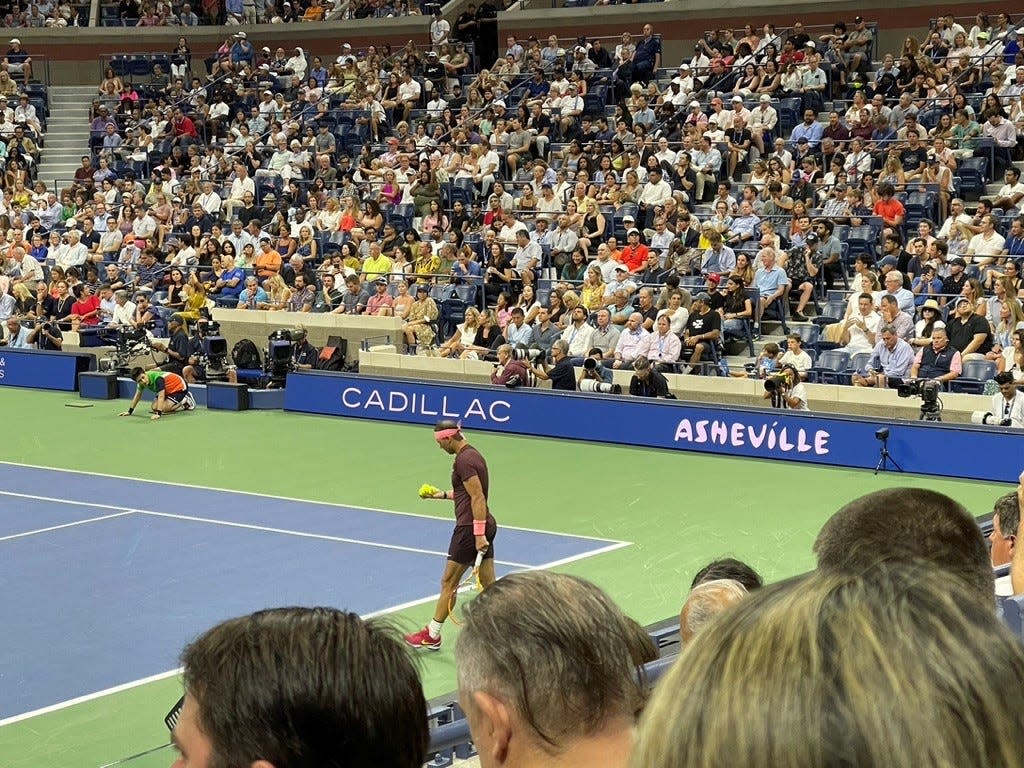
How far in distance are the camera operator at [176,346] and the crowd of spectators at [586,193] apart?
61 cm

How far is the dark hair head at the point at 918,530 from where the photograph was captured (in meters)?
3.05

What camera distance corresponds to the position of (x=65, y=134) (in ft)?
127

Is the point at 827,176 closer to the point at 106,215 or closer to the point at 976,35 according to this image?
the point at 976,35

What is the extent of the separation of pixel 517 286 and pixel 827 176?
16.1 ft

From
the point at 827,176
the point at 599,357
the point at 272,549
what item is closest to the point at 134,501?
the point at 272,549

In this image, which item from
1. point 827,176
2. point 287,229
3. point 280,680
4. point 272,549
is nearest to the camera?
point 280,680

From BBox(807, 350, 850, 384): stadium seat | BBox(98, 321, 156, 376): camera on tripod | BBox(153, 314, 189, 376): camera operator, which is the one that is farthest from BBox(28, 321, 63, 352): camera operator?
BBox(807, 350, 850, 384): stadium seat

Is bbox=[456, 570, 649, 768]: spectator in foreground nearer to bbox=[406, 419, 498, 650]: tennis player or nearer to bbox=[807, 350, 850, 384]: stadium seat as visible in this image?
bbox=[406, 419, 498, 650]: tennis player

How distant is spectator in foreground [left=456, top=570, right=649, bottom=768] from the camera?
7.61 ft

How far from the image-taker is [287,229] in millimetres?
29016

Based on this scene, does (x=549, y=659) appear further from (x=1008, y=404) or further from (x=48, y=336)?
(x=48, y=336)

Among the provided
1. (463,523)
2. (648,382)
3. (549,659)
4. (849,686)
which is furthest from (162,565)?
(849,686)

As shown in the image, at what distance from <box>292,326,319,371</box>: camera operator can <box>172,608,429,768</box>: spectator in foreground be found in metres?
22.6

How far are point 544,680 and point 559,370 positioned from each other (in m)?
19.0
